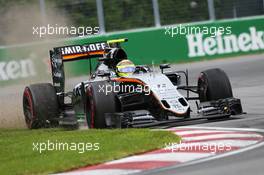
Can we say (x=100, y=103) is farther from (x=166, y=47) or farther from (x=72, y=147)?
(x=166, y=47)

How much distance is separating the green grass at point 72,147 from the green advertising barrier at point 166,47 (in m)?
12.9

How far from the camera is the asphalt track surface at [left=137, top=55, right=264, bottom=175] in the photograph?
27.5ft

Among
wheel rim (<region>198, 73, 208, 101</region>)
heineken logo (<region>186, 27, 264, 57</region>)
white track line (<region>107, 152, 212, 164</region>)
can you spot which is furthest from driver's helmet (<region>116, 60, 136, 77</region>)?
heineken logo (<region>186, 27, 264, 57</region>)

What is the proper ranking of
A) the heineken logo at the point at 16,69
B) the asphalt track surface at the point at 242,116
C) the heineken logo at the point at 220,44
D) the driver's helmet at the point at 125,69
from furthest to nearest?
1. the heineken logo at the point at 220,44
2. the heineken logo at the point at 16,69
3. the driver's helmet at the point at 125,69
4. the asphalt track surface at the point at 242,116

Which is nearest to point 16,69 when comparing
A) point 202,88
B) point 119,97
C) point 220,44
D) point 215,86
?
point 220,44

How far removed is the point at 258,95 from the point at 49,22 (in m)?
11.8

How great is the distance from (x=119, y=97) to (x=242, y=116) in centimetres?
218

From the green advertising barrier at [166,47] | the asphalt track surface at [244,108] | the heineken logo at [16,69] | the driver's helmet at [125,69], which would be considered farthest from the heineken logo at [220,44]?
the driver's helmet at [125,69]

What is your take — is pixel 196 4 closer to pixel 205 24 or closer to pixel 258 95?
pixel 205 24

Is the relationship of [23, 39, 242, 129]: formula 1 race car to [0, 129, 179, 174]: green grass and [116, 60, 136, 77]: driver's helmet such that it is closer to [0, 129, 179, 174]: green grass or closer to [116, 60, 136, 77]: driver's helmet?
[116, 60, 136, 77]: driver's helmet

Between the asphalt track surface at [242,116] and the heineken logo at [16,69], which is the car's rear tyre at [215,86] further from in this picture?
the heineken logo at [16,69]

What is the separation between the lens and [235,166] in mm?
8453

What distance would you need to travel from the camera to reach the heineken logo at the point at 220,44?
26.0 m

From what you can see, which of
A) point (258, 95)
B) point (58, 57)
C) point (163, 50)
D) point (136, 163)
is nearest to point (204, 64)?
point (163, 50)
